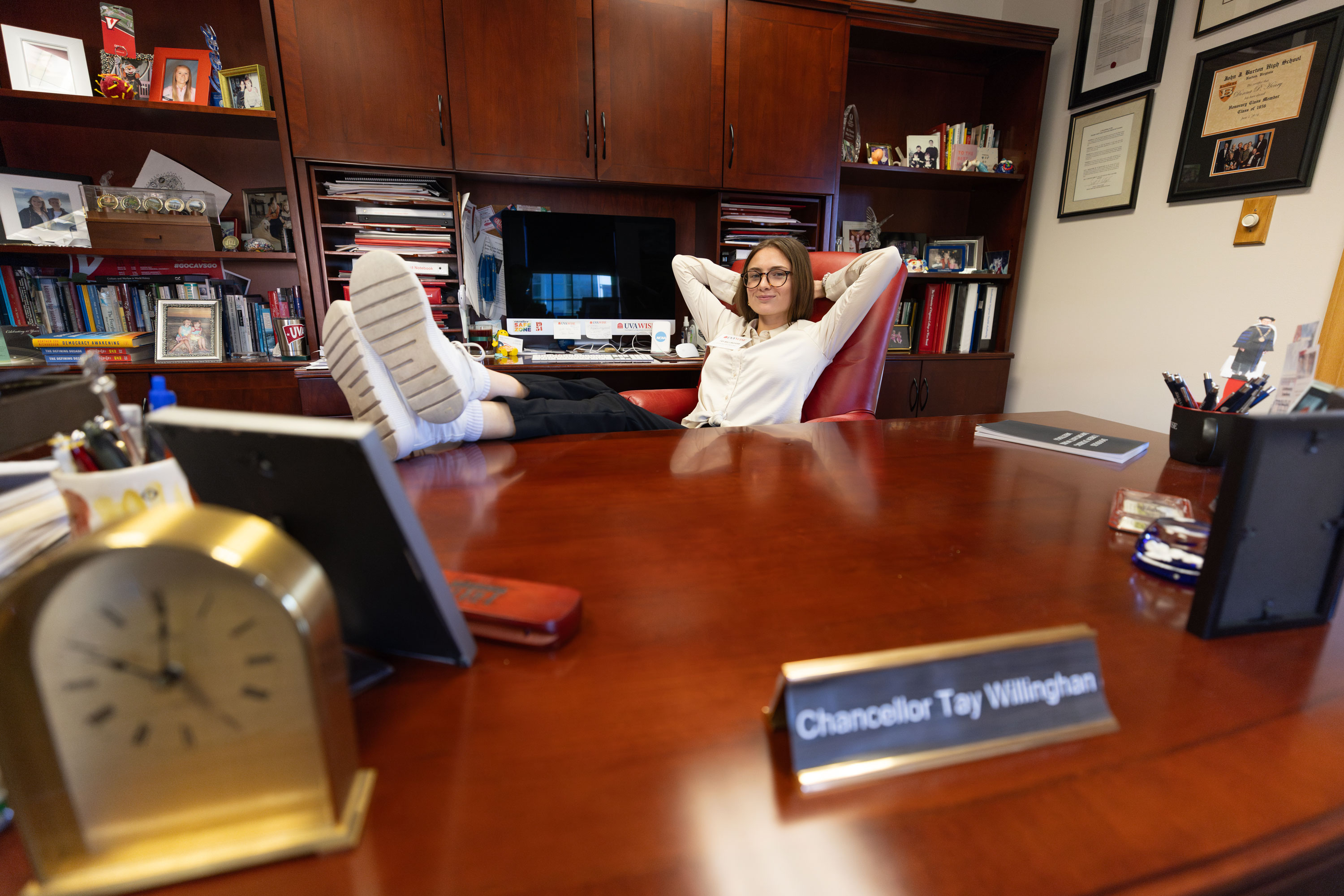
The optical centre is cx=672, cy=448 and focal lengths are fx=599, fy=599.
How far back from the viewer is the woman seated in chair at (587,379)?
1085 millimetres

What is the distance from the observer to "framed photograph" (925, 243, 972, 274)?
9.98ft

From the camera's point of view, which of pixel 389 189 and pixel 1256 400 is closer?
pixel 1256 400

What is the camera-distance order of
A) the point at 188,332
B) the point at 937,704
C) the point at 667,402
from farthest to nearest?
the point at 188,332 → the point at 667,402 → the point at 937,704

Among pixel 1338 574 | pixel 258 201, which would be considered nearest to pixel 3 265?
pixel 258 201

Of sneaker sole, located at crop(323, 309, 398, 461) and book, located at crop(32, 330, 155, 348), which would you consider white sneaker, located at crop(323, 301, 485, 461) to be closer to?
sneaker sole, located at crop(323, 309, 398, 461)

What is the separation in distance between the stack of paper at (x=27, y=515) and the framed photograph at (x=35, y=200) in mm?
2431

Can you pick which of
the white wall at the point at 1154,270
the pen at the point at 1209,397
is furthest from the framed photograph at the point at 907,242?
the pen at the point at 1209,397

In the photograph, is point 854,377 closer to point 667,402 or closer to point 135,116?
point 667,402

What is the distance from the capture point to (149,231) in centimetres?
214

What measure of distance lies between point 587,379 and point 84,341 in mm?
1879

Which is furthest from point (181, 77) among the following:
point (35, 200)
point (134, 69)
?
point (35, 200)

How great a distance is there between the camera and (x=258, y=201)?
237 cm

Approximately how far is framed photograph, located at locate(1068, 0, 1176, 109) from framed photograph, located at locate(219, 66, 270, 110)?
11.0 ft

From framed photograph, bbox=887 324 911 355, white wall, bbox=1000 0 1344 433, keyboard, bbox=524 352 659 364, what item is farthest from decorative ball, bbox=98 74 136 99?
white wall, bbox=1000 0 1344 433
